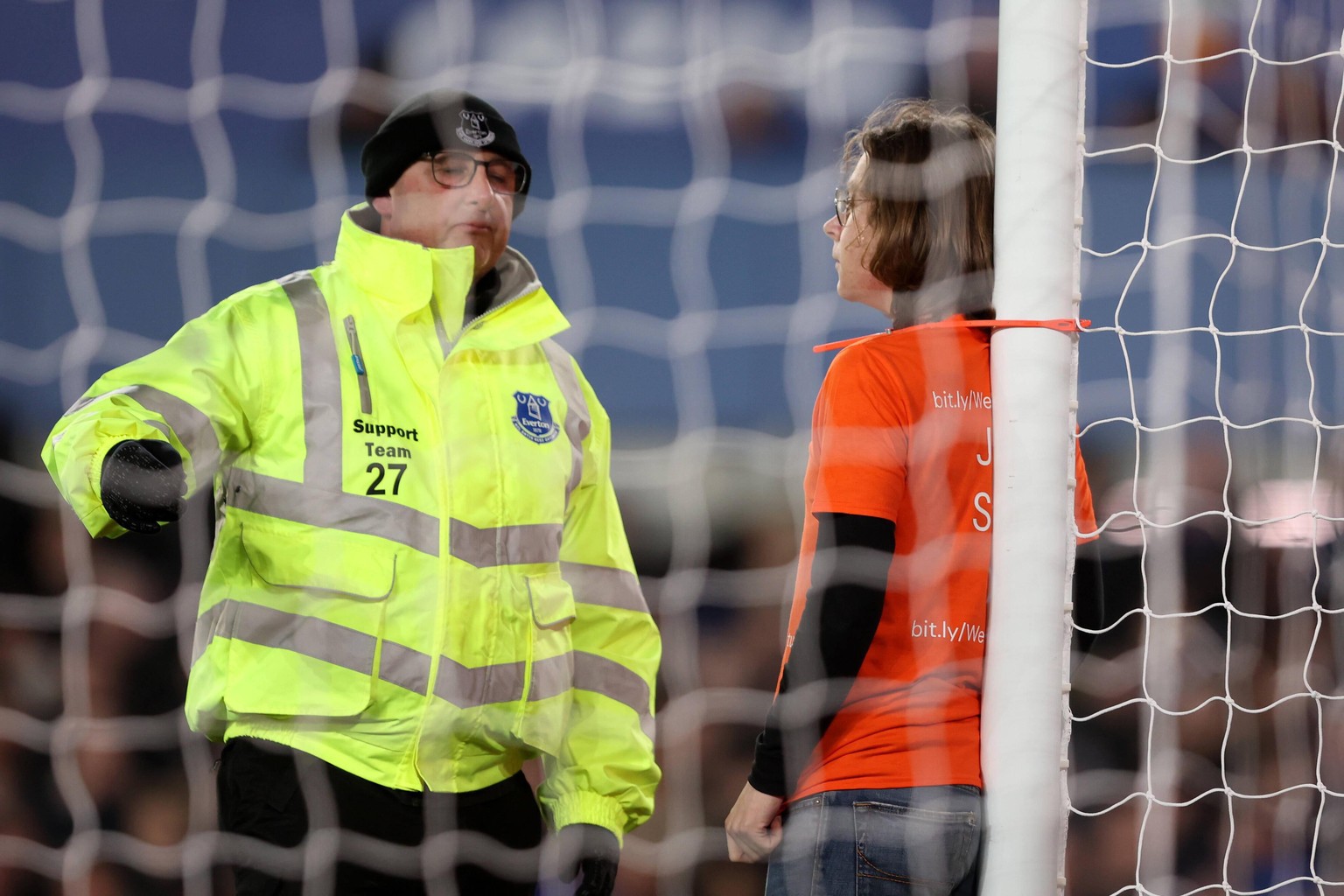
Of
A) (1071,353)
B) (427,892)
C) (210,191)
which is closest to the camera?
(1071,353)

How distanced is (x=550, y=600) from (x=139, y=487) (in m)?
0.43

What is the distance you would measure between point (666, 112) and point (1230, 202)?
89 cm

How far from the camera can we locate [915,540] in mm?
1024

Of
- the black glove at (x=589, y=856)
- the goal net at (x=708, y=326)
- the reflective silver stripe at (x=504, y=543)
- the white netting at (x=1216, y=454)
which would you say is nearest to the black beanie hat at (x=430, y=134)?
the goal net at (x=708, y=326)

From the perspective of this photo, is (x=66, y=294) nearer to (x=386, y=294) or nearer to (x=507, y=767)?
(x=386, y=294)

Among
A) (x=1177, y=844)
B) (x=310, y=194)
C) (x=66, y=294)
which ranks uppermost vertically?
(x=310, y=194)

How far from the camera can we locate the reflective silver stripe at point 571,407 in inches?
54.4

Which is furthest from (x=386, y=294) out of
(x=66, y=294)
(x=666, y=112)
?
(x=66, y=294)

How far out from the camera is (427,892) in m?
1.22

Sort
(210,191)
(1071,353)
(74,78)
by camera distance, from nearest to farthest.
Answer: (1071,353) → (210,191) → (74,78)

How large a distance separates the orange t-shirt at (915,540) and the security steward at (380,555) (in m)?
0.36

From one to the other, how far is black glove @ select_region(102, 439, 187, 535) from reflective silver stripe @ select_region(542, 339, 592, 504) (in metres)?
0.43

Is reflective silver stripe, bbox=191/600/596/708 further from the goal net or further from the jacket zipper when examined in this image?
the goal net

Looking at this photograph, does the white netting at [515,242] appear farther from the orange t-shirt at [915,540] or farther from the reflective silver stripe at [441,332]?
the orange t-shirt at [915,540]
